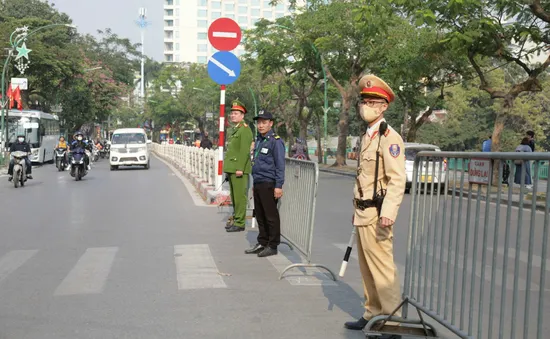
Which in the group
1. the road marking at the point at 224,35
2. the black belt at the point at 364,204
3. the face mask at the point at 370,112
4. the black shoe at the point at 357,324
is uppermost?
the road marking at the point at 224,35

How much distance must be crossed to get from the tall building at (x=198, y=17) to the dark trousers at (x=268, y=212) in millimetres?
123794

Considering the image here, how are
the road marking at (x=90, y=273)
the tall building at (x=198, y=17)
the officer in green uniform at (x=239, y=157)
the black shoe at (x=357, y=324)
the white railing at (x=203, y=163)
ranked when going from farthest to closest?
the tall building at (x=198, y=17) → the white railing at (x=203, y=163) → the officer in green uniform at (x=239, y=157) → the road marking at (x=90, y=273) → the black shoe at (x=357, y=324)

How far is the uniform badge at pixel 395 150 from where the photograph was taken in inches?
191

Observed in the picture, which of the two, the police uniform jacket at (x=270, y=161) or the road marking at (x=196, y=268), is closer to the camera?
the road marking at (x=196, y=268)

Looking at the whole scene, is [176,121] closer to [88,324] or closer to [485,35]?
[485,35]

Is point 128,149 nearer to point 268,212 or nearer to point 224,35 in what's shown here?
point 224,35

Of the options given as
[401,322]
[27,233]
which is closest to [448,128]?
[27,233]

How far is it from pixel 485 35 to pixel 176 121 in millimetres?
74814

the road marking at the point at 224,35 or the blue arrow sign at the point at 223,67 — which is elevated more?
the road marking at the point at 224,35

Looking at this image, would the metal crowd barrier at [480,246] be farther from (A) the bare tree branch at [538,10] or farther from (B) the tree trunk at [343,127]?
(B) the tree trunk at [343,127]

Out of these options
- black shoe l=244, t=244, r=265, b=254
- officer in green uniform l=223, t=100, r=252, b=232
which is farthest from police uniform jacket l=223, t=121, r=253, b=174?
black shoe l=244, t=244, r=265, b=254

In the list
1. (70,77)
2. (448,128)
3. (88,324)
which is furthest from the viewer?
(448,128)

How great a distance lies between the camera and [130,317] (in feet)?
18.2

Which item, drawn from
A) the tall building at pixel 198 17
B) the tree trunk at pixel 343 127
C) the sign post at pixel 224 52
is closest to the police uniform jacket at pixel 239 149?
the sign post at pixel 224 52
